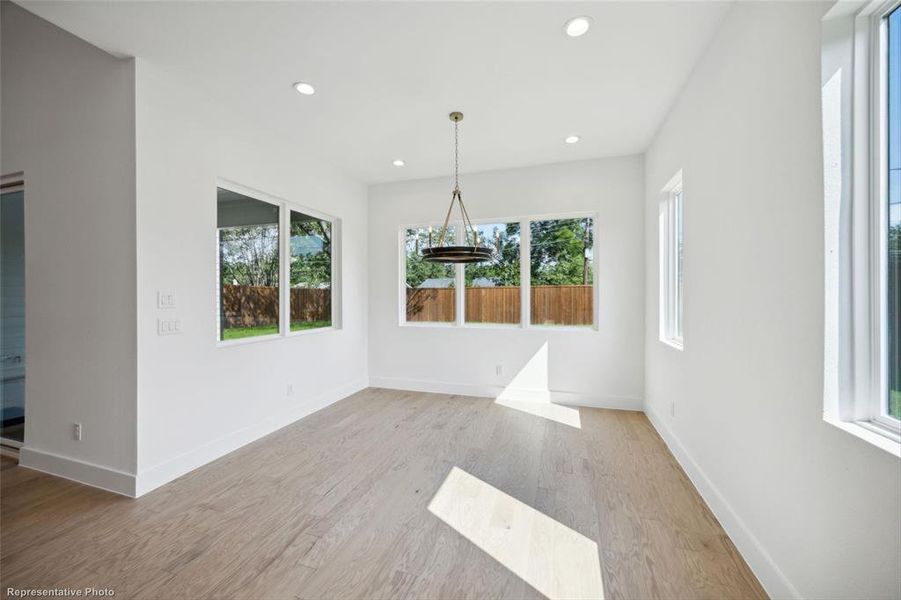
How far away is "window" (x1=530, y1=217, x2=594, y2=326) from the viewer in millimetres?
4227

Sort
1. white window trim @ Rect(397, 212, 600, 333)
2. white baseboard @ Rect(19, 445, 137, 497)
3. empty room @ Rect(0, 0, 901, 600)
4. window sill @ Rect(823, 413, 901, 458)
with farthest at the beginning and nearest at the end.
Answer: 1. white window trim @ Rect(397, 212, 600, 333)
2. white baseboard @ Rect(19, 445, 137, 497)
3. empty room @ Rect(0, 0, 901, 600)
4. window sill @ Rect(823, 413, 901, 458)

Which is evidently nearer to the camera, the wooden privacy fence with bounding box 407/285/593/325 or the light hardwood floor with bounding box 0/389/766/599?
Result: the light hardwood floor with bounding box 0/389/766/599

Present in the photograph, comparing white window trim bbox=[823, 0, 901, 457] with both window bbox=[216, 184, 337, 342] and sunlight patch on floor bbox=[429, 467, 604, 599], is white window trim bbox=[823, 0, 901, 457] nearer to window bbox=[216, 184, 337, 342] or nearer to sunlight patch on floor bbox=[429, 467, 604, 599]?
sunlight patch on floor bbox=[429, 467, 604, 599]

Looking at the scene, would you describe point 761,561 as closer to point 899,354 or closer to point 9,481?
point 899,354

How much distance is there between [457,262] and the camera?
2832mm

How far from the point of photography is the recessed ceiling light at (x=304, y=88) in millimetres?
2618

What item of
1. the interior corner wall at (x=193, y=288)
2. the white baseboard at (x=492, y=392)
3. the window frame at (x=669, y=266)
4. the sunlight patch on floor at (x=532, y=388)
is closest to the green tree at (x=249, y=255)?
the interior corner wall at (x=193, y=288)

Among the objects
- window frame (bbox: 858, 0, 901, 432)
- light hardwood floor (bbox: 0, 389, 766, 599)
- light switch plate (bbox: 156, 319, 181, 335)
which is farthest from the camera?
light switch plate (bbox: 156, 319, 181, 335)

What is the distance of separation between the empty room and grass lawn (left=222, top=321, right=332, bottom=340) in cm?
3

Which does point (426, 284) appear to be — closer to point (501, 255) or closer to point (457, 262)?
point (501, 255)

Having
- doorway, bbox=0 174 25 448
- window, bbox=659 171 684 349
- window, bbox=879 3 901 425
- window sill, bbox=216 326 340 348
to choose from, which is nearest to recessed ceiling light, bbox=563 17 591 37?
window, bbox=879 3 901 425

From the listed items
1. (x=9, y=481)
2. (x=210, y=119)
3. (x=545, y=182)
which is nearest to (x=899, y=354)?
(x=545, y=182)

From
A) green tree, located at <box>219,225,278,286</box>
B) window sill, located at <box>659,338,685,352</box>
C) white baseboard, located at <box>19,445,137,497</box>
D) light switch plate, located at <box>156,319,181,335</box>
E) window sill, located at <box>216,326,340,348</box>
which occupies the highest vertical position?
green tree, located at <box>219,225,278,286</box>

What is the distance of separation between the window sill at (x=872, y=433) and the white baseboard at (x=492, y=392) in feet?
9.59
